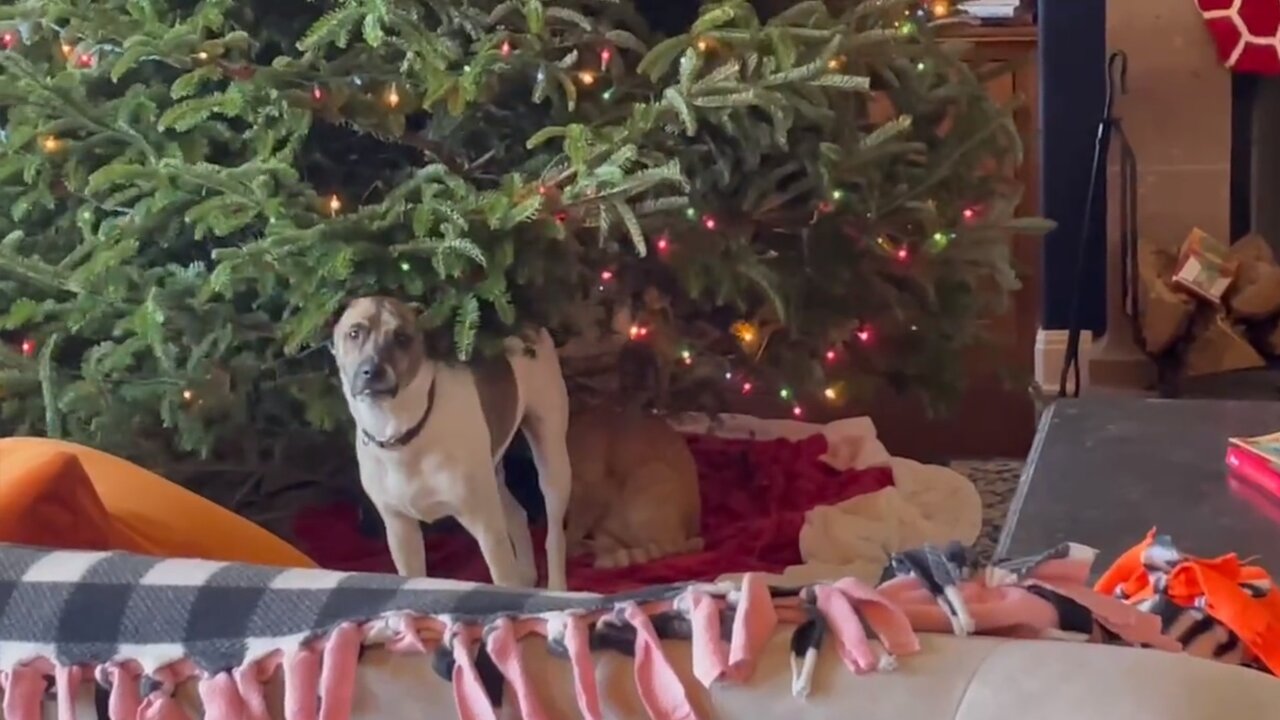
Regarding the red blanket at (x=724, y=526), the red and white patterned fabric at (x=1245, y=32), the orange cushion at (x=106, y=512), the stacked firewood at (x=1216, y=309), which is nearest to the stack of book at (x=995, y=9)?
the red and white patterned fabric at (x=1245, y=32)

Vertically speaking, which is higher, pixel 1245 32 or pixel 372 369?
pixel 1245 32

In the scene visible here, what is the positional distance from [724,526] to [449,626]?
2.00 meters

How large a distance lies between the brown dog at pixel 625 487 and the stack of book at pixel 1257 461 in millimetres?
1173

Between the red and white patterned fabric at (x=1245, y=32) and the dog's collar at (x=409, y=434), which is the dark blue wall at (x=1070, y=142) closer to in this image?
the red and white patterned fabric at (x=1245, y=32)

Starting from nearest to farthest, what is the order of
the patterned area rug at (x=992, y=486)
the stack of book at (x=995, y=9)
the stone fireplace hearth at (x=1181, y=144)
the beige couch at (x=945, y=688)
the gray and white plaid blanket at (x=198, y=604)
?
1. the beige couch at (x=945, y=688)
2. the gray and white plaid blanket at (x=198, y=604)
3. the patterned area rug at (x=992, y=486)
4. the stone fireplace hearth at (x=1181, y=144)
5. the stack of book at (x=995, y=9)

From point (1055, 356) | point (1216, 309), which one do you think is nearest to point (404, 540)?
point (1055, 356)

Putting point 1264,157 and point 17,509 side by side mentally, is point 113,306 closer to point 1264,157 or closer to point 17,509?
point 17,509

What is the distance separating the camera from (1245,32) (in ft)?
10.6

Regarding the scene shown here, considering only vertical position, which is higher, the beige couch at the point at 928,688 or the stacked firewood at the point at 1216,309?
the beige couch at the point at 928,688

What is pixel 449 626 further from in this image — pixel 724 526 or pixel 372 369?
pixel 724 526

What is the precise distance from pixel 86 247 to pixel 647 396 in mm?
912

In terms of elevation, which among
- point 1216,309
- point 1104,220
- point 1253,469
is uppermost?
point 1253,469

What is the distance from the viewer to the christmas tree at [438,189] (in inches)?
75.5

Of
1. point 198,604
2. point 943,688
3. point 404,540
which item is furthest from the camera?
point 404,540
